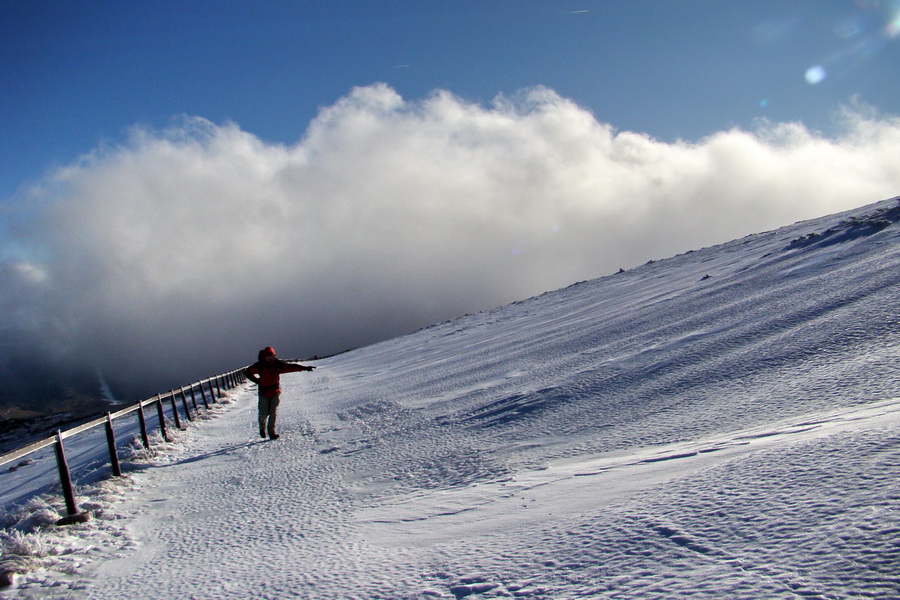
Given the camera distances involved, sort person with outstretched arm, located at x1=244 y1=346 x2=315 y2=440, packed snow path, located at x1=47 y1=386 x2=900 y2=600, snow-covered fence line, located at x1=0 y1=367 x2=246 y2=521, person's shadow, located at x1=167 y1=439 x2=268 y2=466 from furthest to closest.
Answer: person with outstretched arm, located at x1=244 y1=346 x2=315 y2=440
person's shadow, located at x1=167 y1=439 x2=268 y2=466
snow-covered fence line, located at x1=0 y1=367 x2=246 y2=521
packed snow path, located at x1=47 y1=386 x2=900 y2=600

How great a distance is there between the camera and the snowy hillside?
2746 mm

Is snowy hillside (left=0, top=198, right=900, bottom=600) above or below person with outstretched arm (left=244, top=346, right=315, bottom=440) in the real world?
below

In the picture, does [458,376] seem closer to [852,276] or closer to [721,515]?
[852,276]

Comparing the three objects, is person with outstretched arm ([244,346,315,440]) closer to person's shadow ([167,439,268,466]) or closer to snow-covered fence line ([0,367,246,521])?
person's shadow ([167,439,268,466])

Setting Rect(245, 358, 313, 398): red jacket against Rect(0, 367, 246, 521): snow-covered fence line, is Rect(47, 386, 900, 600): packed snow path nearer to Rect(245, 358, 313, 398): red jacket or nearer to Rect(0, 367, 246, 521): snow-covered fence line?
Rect(0, 367, 246, 521): snow-covered fence line

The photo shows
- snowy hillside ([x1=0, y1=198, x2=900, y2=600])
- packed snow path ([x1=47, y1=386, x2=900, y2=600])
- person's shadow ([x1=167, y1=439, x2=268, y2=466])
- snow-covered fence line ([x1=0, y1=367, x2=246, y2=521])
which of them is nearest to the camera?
packed snow path ([x1=47, y1=386, x2=900, y2=600])

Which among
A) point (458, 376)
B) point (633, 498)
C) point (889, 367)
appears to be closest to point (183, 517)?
Answer: point (633, 498)

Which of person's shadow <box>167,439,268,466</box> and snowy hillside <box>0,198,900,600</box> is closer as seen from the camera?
snowy hillside <box>0,198,900,600</box>

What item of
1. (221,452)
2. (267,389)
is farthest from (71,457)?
(267,389)

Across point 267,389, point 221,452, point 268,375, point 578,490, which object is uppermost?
point 268,375

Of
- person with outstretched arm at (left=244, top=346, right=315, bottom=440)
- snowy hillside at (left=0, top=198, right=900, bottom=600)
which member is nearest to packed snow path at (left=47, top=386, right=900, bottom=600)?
snowy hillside at (left=0, top=198, right=900, bottom=600)

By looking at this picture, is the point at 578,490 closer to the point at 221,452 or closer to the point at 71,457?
the point at 221,452

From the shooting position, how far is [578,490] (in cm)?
431

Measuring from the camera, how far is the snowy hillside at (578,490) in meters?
2.75
